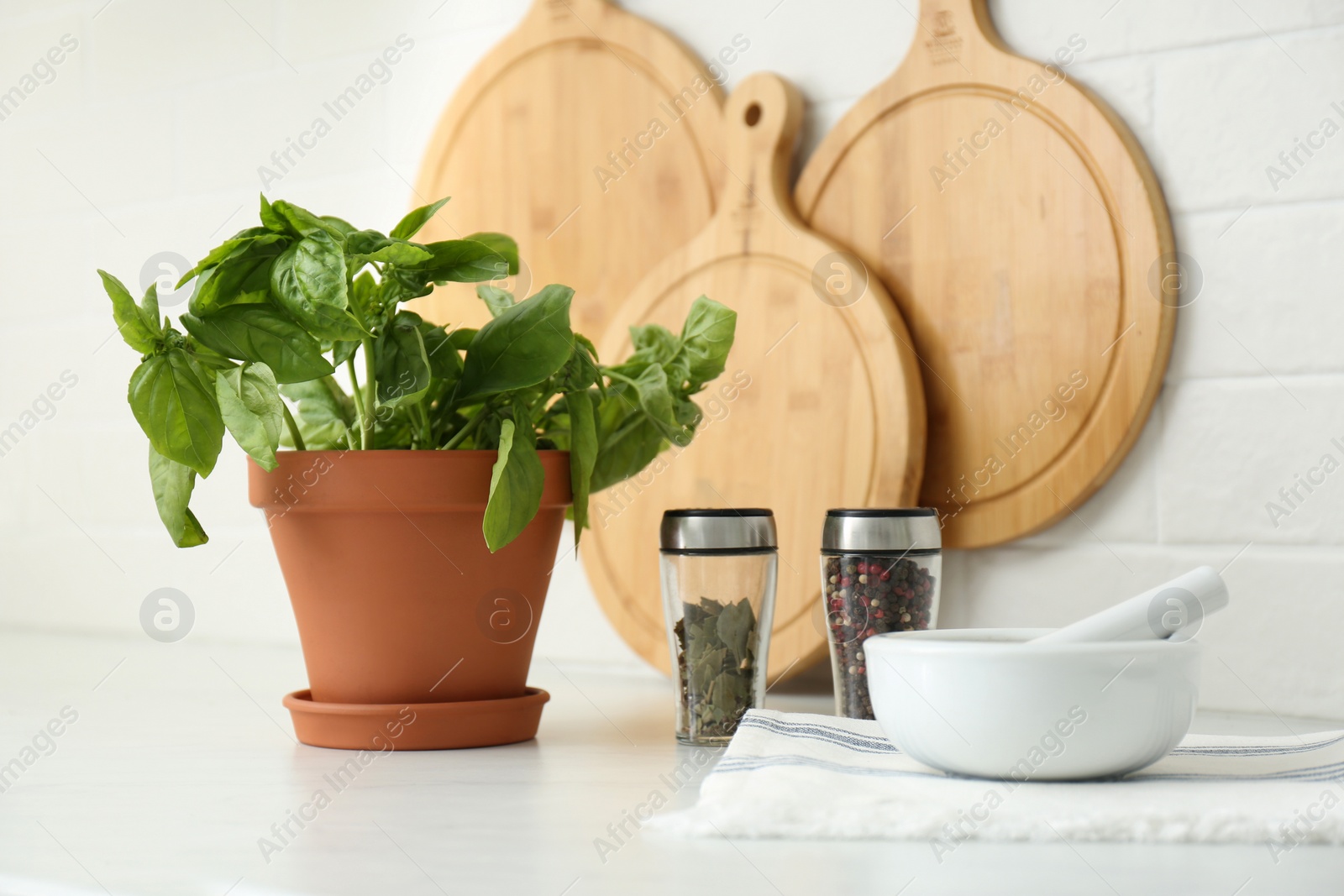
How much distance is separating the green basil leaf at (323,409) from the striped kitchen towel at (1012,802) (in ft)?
1.21

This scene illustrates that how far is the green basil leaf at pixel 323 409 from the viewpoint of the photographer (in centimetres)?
86

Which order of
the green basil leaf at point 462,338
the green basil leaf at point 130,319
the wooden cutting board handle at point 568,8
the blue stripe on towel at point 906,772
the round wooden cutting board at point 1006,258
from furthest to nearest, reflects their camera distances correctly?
1. the wooden cutting board handle at point 568,8
2. the round wooden cutting board at point 1006,258
3. the green basil leaf at point 462,338
4. the green basil leaf at point 130,319
5. the blue stripe on towel at point 906,772

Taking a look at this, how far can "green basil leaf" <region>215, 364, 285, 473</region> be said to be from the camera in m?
0.74

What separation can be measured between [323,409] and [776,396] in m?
0.40

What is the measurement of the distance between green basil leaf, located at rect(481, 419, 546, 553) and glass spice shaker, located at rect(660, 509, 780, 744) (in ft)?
0.35

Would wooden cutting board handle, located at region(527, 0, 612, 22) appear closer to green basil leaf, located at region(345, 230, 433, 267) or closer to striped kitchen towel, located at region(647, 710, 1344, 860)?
green basil leaf, located at region(345, 230, 433, 267)

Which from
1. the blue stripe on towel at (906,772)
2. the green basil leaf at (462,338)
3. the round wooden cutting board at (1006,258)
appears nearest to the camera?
the blue stripe on towel at (906,772)

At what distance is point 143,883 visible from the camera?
0.50m

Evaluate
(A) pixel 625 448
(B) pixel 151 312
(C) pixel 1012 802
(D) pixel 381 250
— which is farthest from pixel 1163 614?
(B) pixel 151 312

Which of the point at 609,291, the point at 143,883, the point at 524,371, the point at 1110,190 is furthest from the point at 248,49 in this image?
the point at 143,883

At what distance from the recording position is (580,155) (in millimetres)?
1238

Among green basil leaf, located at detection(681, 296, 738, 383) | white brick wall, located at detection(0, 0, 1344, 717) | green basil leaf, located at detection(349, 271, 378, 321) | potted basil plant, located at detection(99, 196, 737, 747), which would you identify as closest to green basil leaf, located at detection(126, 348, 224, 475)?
potted basil plant, located at detection(99, 196, 737, 747)

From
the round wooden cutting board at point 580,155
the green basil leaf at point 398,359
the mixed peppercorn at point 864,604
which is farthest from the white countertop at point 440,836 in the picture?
the round wooden cutting board at point 580,155

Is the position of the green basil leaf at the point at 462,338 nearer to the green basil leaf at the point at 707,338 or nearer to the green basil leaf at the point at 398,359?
the green basil leaf at the point at 398,359
